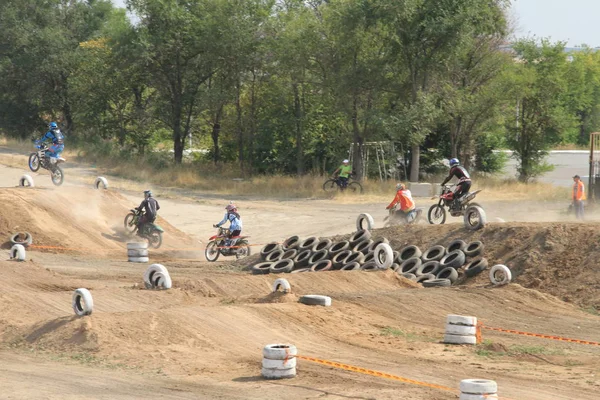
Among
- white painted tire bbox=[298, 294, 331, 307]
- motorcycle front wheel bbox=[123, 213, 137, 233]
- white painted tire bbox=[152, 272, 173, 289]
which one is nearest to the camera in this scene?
white painted tire bbox=[298, 294, 331, 307]

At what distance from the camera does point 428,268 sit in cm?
2208

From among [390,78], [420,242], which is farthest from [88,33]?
[420,242]

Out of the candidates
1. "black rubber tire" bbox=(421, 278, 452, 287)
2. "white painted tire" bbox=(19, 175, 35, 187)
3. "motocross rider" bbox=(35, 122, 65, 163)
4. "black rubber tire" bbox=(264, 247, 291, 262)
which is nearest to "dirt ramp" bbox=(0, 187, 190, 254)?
"motocross rider" bbox=(35, 122, 65, 163)

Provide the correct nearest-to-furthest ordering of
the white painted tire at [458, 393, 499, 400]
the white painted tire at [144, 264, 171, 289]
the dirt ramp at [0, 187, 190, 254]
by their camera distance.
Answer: the white painted tire at [458, 393, 499, 400]
the white painted tire at [144, 264, 171, 289]
the dirt ramp at [0, 187, 190, 254]

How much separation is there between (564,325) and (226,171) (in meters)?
35.2

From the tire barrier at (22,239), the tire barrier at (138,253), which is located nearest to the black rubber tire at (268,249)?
the tire barrier at (138,253)

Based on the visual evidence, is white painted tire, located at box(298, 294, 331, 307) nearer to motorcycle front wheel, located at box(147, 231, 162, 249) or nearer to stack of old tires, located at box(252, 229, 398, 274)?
stack of old tires, located at box(252, 229, 398, 274)

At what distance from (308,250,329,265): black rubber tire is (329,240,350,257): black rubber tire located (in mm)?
140

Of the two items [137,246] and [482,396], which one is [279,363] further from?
[137,246]

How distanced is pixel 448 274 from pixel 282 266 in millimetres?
4547

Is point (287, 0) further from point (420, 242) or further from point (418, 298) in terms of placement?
point (418, 298)

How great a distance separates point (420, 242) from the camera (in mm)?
24062

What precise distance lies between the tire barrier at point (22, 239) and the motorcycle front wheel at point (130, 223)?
3.86 m

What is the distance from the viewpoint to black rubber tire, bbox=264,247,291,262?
965 inches
